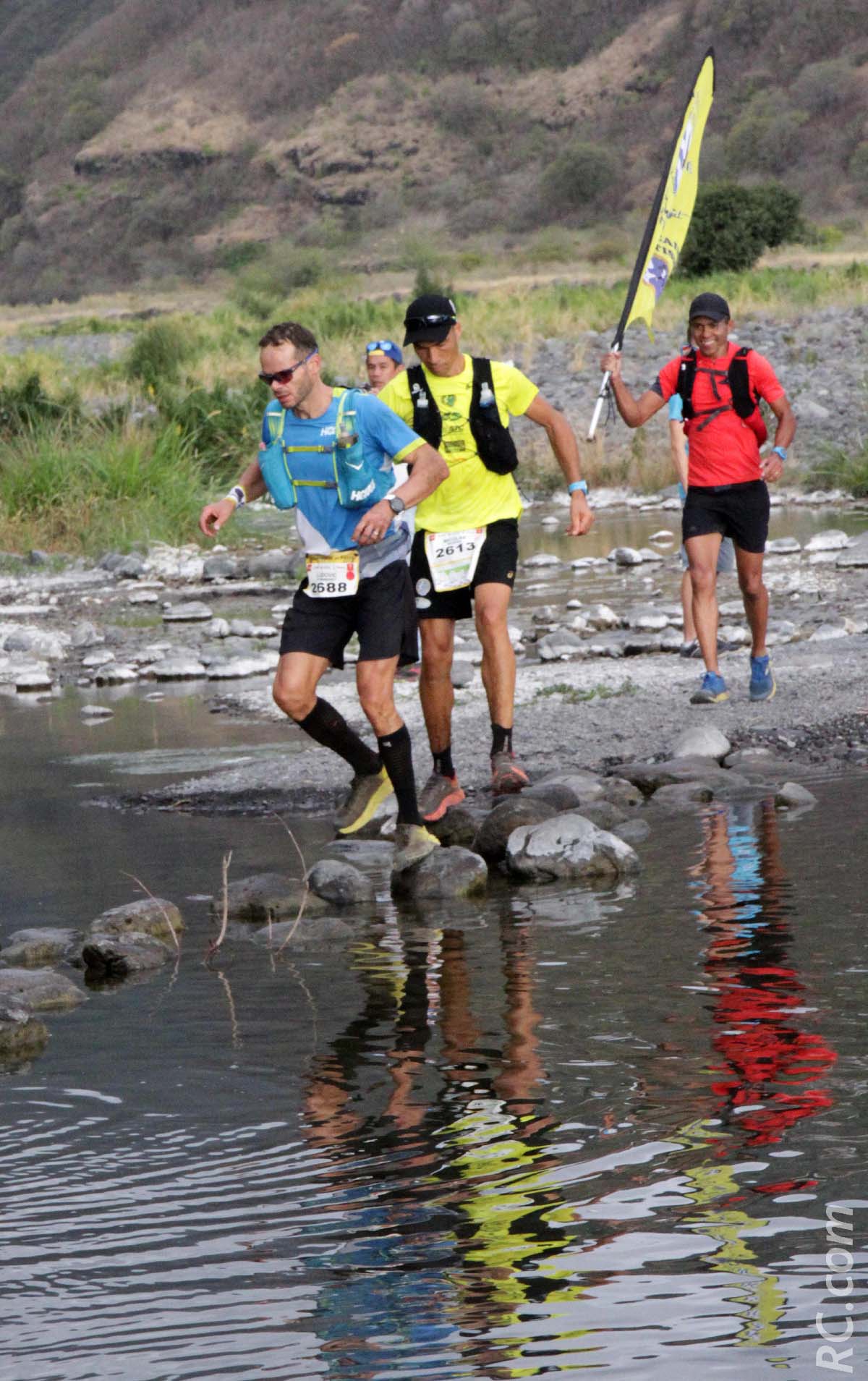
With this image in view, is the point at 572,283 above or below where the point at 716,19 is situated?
below

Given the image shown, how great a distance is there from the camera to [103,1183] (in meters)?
4.12

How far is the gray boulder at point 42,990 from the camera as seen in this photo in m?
5.53

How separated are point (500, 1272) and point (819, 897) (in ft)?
9.89

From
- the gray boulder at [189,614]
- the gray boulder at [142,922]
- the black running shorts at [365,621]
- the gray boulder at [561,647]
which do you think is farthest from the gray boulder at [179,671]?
the gray boulder at [142,922]

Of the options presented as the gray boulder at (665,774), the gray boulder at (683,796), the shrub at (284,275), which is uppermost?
the shrub at (284,275)

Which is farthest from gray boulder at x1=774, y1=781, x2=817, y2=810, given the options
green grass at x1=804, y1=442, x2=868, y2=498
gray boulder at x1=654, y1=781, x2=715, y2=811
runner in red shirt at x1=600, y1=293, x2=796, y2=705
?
green grass at x1=804, y1=442, x2=868, y2=498

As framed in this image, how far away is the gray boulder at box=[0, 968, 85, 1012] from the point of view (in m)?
5.53

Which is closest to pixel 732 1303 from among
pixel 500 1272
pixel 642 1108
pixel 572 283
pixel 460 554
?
pixel 500 1272

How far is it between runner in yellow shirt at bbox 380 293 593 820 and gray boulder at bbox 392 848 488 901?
77cm

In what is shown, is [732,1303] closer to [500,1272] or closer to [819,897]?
[500,1272]

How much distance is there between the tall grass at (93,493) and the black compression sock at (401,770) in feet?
38.4

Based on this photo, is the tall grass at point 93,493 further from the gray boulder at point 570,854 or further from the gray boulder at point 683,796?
the gray boulder at point 570,854

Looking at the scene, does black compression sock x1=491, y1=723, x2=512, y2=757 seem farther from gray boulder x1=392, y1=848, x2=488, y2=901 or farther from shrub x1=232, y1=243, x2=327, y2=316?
shrub x1=232, y1=243, x2=327, y2=316

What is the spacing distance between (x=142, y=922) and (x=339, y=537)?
156 cm
